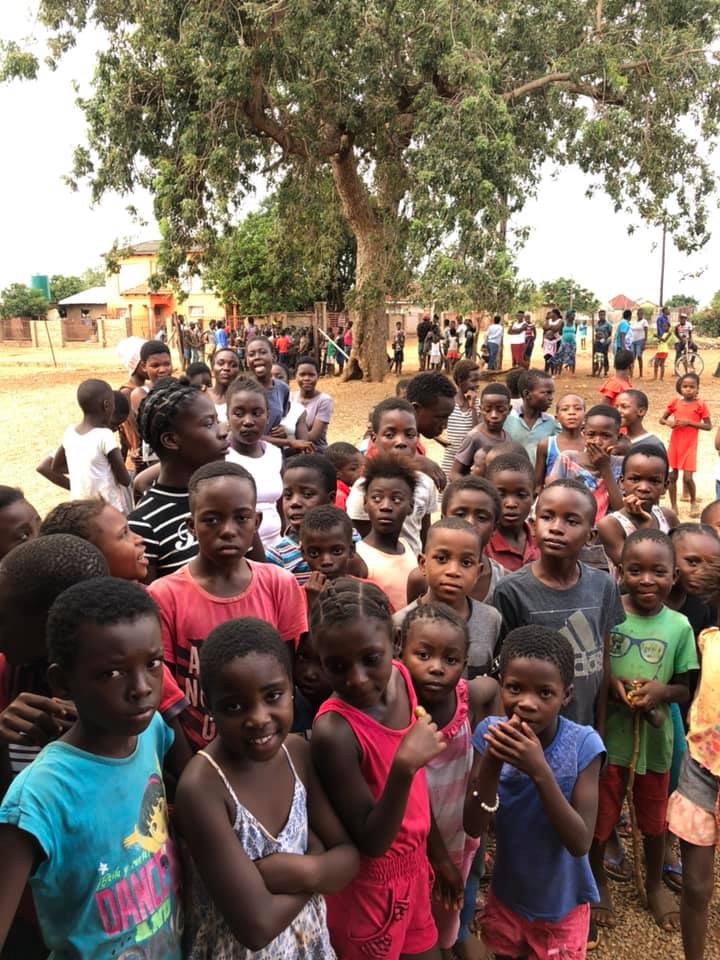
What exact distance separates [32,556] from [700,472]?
10.2 meters

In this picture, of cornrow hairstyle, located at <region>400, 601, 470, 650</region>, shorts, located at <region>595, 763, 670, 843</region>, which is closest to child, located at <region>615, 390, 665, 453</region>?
shorts, located at <region>595, 763, 670, 843</region>

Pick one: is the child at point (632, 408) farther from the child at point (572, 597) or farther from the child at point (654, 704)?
the child at point (572, 597)

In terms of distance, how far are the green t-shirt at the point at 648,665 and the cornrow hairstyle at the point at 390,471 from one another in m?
1.03

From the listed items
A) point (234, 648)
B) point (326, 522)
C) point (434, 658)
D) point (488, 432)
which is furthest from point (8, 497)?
point (488, 432)

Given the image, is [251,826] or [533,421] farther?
[533,421]

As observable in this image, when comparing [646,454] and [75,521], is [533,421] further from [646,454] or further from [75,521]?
[75,521]

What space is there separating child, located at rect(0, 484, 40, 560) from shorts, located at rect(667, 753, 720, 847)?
88.1 inches

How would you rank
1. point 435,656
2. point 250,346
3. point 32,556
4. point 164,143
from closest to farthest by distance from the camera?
point 32,556 → point 435,656 → point 250,346 → point 164,143

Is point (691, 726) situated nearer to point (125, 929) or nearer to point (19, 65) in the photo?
point (125, 929)

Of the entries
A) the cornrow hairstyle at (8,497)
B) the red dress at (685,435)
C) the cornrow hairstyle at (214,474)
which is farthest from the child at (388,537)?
the red dress at (685,435)

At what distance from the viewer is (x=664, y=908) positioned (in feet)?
9.46

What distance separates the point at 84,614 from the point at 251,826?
57 cm

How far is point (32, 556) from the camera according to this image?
184 centimetres

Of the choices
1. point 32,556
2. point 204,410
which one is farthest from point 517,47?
point 32,556
